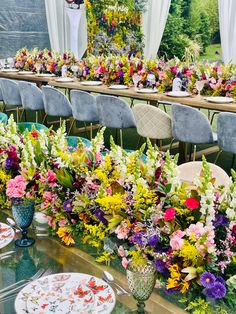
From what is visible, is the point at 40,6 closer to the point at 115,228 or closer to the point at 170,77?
the point at 170,77

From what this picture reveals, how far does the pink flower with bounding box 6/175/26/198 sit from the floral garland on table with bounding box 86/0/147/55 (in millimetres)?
7757

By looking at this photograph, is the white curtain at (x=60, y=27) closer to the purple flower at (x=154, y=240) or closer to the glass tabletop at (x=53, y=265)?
the glass tabletop at (x=53, y=265)

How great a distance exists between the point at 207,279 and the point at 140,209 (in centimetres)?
30

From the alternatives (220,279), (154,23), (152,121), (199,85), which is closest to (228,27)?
(154,23)

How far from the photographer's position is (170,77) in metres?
4.86

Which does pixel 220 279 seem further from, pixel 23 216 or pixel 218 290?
pixel 23 216

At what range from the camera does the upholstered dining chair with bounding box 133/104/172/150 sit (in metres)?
4.07

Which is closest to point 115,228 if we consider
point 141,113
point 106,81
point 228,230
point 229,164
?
point 228,230

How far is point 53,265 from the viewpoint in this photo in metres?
1.44

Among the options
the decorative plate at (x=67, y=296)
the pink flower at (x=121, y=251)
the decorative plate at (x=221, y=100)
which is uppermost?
the pink flower at (x=121, y=251)

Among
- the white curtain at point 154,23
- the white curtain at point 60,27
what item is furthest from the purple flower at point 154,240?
the white curtain at point 60,27

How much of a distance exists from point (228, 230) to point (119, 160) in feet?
1.53

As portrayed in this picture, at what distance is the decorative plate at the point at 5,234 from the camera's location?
151 cm

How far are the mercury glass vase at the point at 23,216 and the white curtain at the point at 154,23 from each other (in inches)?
293
